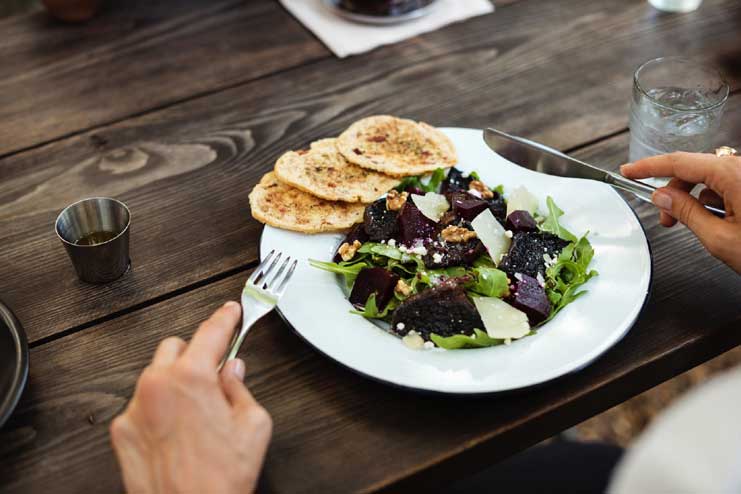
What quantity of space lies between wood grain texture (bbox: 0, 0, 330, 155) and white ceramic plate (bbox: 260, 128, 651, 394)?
0.82 metres

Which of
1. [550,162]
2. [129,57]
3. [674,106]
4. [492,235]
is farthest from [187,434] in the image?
[129,57]

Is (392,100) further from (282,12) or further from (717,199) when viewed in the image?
(717,199)

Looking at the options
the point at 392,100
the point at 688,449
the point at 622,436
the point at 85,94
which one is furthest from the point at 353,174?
the point at 622,436

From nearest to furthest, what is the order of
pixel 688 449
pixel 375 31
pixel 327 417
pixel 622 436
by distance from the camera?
pixel 688 449, pixel 327 417, pixel 375 31, pixel 622 436

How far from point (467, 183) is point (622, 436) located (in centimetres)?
146

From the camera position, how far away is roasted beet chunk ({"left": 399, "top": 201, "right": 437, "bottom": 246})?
137cm

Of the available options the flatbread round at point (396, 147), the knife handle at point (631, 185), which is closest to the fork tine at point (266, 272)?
the flatbread round at point (396, 147)

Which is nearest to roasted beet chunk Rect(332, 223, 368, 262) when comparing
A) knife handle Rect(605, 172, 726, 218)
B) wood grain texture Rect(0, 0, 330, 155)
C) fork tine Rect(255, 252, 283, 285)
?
fork tine Rect(255, 252, 283, 285)

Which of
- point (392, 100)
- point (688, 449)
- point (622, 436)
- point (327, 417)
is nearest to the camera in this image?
point (688, 449)

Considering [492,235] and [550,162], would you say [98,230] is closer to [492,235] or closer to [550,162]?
[492,235]

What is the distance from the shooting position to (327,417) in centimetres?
117

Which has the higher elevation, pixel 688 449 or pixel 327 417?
pixel 688 449

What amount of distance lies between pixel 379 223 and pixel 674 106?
741 mm

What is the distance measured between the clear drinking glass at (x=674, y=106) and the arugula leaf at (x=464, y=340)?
2.27 feet
